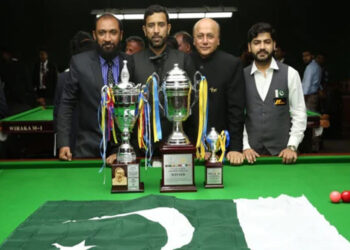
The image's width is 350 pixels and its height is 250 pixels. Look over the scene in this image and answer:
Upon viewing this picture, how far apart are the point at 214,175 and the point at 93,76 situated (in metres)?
1.13

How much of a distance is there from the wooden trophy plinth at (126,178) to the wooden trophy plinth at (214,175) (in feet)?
1.00

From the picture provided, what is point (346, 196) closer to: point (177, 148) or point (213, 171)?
point (213, 171)

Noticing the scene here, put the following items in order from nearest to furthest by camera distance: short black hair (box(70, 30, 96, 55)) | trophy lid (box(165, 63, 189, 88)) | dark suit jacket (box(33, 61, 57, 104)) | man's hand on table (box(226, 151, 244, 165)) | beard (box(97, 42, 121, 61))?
trophy lid (box(165, 63, 189, 88)), man's hand on table (box(226, 151, 244, 165)), beard (box(97, 42, 121, 61)), short black hair (box(70, 30, 96, 55)), dark suit jacket (box(33, 61, 57, 104))

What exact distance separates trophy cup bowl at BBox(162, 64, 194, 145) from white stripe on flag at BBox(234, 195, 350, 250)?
0.43 metres

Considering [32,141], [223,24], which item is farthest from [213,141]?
[223,24]

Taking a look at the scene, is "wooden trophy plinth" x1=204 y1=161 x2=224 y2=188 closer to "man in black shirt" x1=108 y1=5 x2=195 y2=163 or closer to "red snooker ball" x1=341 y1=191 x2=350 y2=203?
"red snooker ball" x1=341 y1=191 x2=350 y2=203

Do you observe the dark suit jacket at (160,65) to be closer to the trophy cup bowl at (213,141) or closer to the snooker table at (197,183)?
the snooker table at (197,183)

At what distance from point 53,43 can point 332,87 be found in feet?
19.7

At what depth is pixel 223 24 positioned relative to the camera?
37.4ft

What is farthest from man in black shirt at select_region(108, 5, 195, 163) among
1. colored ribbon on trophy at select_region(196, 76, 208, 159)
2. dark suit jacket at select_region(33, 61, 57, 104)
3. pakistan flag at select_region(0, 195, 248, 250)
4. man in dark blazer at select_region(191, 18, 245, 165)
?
dark suit jacket at select_region(33, 61, 57, 104)

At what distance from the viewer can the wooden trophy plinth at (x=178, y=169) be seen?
2260mm

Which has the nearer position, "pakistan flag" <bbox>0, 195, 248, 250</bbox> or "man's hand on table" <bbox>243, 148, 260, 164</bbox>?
"pakistan flag" <bbox>0, 195, 248, 250</bbox>

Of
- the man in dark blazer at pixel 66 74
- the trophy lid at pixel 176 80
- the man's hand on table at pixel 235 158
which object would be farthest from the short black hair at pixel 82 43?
the trophy lid at pixel 176 80

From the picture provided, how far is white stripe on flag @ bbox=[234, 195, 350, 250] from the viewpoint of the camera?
1.59 meters
